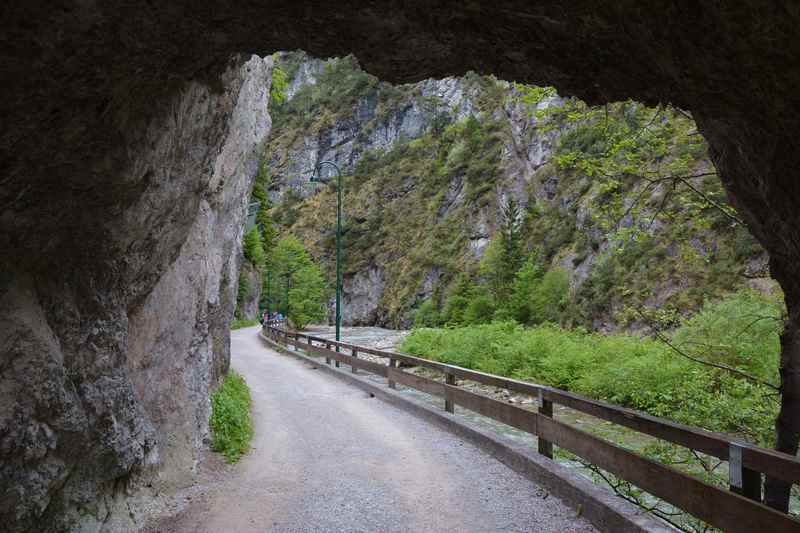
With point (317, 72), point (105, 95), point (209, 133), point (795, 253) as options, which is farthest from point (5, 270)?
point (317, 72)

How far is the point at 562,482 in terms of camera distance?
582 cm

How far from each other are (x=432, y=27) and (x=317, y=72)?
190 metres

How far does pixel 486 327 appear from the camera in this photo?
24.7 metres

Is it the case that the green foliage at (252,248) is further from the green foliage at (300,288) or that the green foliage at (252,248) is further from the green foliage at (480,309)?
the green foliage at (480,309)

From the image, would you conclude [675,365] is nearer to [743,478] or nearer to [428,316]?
[743,478]

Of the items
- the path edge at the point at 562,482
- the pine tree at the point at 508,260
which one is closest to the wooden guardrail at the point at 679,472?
the path edge at the point at 562,482

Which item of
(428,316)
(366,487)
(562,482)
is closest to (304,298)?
(428,316)

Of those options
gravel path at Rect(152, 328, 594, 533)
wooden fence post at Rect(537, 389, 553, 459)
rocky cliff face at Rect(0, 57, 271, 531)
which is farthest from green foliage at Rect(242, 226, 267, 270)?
wooden fence post at Rect(537, 389, 553, 459)

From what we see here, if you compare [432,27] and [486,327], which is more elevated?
[432,27]

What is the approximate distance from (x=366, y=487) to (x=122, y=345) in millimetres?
3384

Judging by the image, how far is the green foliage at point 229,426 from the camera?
780cm

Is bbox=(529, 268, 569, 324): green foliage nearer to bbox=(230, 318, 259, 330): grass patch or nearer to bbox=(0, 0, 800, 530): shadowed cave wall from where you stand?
bbox=(230, 318, 259, 330): grass patch

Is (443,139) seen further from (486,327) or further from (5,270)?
(5,270)

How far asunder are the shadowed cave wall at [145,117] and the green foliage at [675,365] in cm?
437
